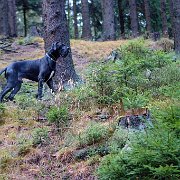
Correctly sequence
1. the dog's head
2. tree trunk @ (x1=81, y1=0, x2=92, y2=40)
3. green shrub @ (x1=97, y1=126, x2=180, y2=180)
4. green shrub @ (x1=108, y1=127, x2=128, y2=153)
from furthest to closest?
tree trunk @ (x1=81, y1=0, x2=92, y2=40) → the dog's head → green shrub @ (x1=108, y1=127, x2=128, y2=153) → green shrub @ (x1=97, y1=126, x2=180, y2=180)

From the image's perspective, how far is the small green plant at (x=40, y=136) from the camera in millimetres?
6281

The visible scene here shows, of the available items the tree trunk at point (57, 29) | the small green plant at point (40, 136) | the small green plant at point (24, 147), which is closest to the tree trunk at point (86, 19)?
the tree trunk at point (57, 29)

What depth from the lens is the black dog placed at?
8375 millimetres

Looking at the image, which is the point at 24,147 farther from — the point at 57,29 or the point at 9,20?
the point at 9,20

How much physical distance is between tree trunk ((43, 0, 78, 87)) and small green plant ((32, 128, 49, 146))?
11.8ft

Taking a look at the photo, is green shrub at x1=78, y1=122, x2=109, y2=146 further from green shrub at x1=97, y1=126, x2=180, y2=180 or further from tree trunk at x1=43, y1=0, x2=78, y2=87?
tree trunk at x1=43, y1=0, x2=78, y2=87

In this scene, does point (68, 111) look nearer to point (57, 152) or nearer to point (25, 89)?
point (57, 152)

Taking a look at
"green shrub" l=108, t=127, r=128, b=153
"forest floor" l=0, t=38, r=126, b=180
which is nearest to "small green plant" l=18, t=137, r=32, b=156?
"forest floor" l=0, t=38, r=126, b=180

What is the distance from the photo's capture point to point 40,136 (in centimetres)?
634

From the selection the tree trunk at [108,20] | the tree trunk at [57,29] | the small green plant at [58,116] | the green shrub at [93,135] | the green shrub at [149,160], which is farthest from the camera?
the tree trunk at [108,20]

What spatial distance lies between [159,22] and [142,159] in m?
26.2

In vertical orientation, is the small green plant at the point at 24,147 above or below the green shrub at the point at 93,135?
below

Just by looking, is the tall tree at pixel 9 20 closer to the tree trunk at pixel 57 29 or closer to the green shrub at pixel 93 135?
the tree trunk at pixel 57 29

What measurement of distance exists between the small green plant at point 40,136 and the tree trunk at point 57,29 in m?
3.61
